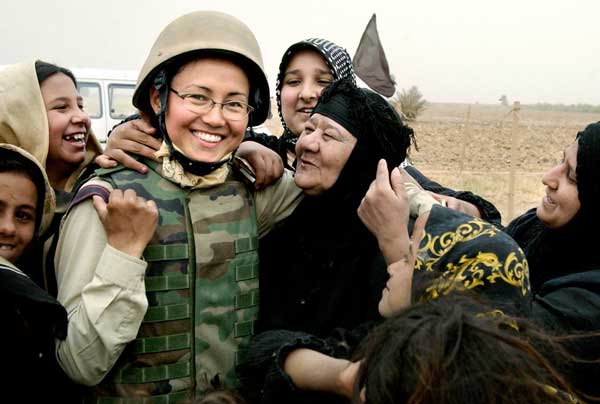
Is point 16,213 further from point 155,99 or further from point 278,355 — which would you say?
point 278,355

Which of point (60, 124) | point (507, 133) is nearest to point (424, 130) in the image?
point (507, 133)

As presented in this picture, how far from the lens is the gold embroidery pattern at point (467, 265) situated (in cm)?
160

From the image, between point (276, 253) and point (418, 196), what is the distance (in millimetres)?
576

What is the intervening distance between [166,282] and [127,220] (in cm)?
26

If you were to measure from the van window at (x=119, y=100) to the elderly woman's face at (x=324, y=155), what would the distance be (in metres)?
12.8

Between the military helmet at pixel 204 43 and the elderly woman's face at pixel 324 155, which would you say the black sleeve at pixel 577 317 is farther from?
the military helmet at pixel 204 43

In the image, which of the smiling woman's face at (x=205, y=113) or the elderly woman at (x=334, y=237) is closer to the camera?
the elderly woman at (x=334, y=237)

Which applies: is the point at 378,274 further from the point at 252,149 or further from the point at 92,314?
the point at 92,314

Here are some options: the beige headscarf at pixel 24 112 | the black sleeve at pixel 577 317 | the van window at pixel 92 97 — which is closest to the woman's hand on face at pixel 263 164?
the beige headscarf at pixel 24 112

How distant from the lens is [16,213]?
2027 mm

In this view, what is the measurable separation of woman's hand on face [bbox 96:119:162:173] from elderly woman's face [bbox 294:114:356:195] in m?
0.54

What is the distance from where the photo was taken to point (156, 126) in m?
2.18

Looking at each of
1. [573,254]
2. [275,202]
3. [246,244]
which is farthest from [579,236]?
[246,244]

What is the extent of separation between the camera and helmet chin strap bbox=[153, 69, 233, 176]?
6.52 ft
